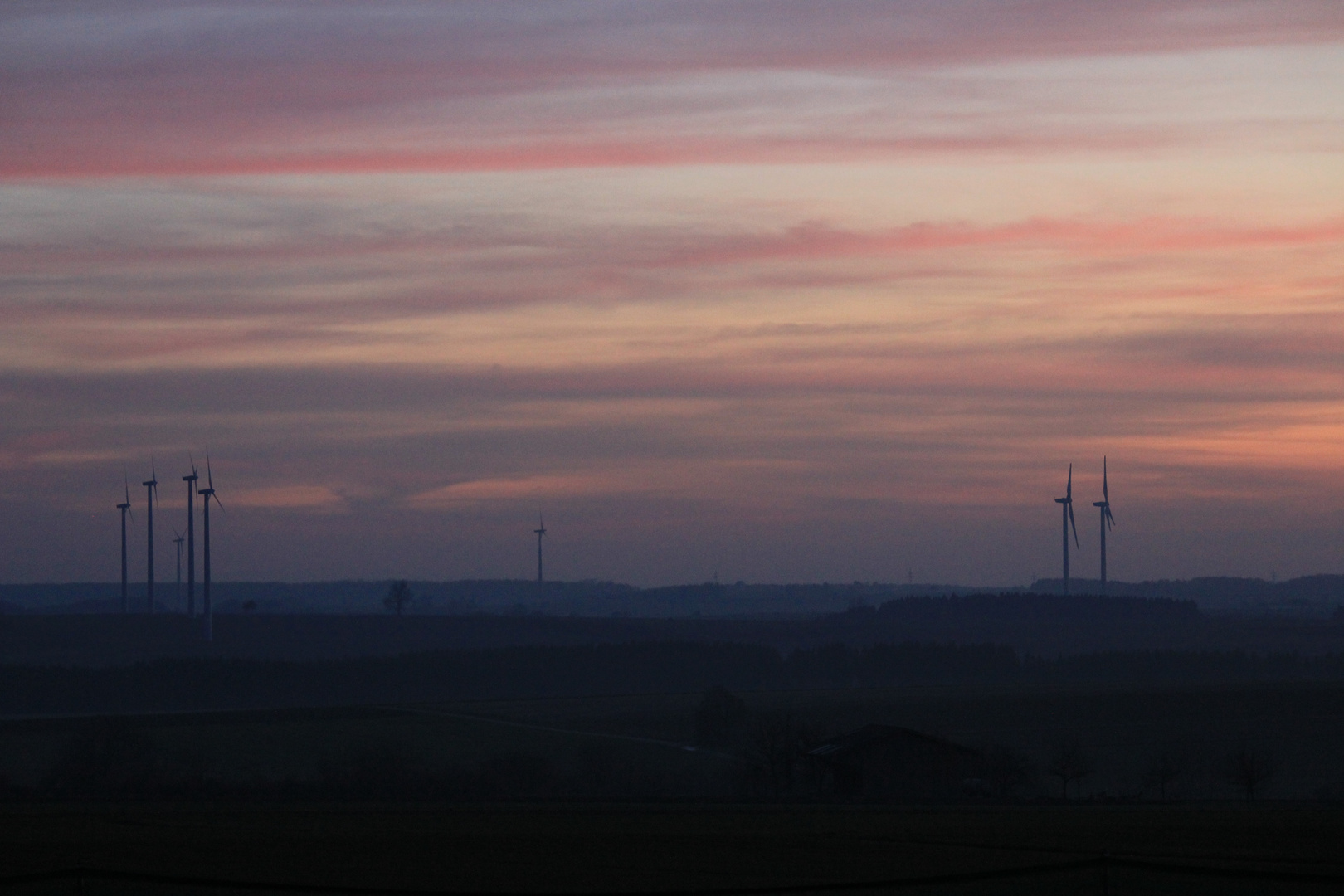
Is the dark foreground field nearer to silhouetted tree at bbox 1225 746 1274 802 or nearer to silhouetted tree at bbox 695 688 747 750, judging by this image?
silhouetted tree at bbox 1225 746 1274 802

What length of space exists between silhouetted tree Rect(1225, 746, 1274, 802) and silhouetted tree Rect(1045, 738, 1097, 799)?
28.4 ft

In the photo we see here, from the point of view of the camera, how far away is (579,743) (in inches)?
5246

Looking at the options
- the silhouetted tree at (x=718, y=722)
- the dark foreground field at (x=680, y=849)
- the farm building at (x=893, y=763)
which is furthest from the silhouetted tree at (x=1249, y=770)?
the silhouetted tree at (x=718, y=722)

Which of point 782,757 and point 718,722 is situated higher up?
point 782,757

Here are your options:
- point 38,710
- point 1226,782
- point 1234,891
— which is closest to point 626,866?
point 1234,891

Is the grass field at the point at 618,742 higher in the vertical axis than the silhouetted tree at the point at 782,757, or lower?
lower

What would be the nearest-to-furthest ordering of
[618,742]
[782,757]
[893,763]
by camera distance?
1. [893,763]
2. [782,757]
3. [618,742]

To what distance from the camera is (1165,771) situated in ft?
309

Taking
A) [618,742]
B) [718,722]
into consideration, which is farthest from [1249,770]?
[618,742]

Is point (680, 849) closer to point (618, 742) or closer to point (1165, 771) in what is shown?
point (1165, 771)

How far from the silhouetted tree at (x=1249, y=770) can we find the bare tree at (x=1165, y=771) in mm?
3133

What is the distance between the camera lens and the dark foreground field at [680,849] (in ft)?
120

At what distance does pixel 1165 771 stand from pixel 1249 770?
22.3 ft

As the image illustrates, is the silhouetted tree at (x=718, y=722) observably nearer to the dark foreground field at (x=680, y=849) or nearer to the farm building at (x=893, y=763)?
the farm building at (x=893, y=763)
